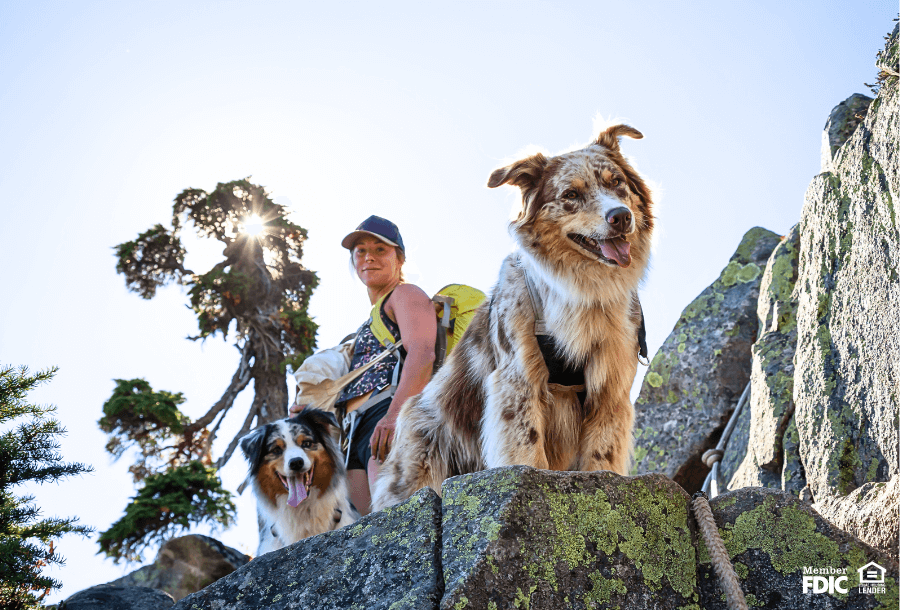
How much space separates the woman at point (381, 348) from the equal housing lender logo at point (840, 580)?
2516mm

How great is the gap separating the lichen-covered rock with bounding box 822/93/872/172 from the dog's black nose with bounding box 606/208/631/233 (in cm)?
309

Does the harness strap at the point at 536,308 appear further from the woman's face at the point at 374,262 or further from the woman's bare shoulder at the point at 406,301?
the woman's face at the point at 374,262

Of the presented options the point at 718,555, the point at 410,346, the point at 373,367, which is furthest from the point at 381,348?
the point at 718,555

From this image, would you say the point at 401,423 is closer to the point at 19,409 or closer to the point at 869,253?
the point at 19,409

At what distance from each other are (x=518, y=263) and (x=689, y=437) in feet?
12.5

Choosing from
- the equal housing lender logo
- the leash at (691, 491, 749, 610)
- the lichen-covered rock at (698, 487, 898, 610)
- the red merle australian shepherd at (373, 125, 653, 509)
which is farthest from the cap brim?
the equal housing lender logo

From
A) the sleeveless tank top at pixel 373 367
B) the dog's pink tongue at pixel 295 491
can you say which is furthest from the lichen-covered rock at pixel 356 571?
the dog's pink tongue at pixel 295 491

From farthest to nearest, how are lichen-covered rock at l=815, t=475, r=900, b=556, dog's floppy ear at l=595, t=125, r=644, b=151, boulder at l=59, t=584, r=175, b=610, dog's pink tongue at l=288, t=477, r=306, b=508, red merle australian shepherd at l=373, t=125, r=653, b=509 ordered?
dog's pink tongue at l=288, t=477, r=306, b=508 → dog's floppy ear at l=595, t=125, r=644, b=151 → boulder at l=59, t=584, r=175, b=610 → red merle australian shepherd at l=373, t=125, r=653, b=509 → lichen-covered rock at l=815, t=475, r=900, b=556

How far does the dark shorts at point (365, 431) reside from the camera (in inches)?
190

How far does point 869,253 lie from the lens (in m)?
4.61

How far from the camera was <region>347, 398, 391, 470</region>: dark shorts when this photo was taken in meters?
4.83

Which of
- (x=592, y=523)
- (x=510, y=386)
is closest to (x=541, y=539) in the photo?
(x=592, y=523)

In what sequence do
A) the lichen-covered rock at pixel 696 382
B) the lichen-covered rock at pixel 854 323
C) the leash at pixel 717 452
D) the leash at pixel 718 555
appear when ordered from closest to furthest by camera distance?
the leash at pixel 718 555 < the lichen-covered rock at pixel 854 323 < the leash at pixel 717 452 < the lichen-covered rock at pixel 696 382

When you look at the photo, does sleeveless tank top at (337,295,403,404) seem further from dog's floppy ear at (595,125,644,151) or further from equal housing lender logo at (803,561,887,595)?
equal housing lender logo at (803,561,887,595)
